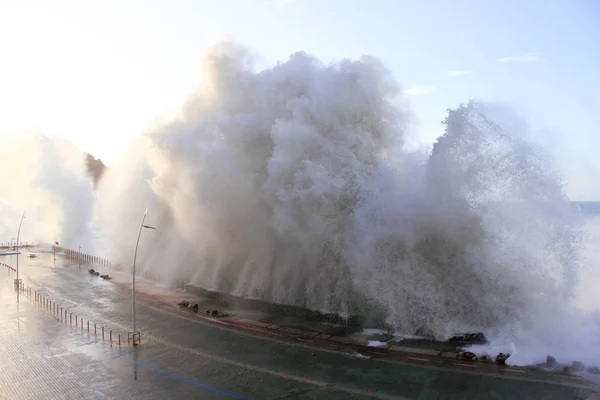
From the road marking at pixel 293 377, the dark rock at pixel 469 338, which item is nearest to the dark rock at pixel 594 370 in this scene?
the dark rock at pixel 469 338

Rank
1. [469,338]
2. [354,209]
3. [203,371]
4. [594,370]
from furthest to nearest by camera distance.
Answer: [354,209] < [469,338] < [203,371] < [594,370]

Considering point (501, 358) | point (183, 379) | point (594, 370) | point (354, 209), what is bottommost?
point (183, 379)

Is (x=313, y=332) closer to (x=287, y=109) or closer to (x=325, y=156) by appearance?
(x=325, y=156)

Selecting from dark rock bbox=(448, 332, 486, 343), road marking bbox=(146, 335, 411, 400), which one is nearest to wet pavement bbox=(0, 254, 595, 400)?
road marking bbox=(146, 335, 411, 400)

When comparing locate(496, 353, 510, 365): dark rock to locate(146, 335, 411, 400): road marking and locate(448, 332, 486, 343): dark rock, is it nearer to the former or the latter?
locate(448, 332, 486, 343): dark rock

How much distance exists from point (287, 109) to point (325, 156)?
11.5ft

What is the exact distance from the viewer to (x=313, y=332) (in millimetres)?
19047

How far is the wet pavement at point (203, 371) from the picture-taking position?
513 inches

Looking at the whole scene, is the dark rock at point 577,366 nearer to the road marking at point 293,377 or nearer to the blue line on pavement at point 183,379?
the road marking at point 293,377

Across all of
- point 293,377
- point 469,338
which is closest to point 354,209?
point 469,338

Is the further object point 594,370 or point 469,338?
point 469,338

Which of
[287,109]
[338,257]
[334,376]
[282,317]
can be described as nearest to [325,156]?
[287,109]

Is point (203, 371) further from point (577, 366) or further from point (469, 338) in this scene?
point (577, 366)

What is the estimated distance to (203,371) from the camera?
14758 millimetres
